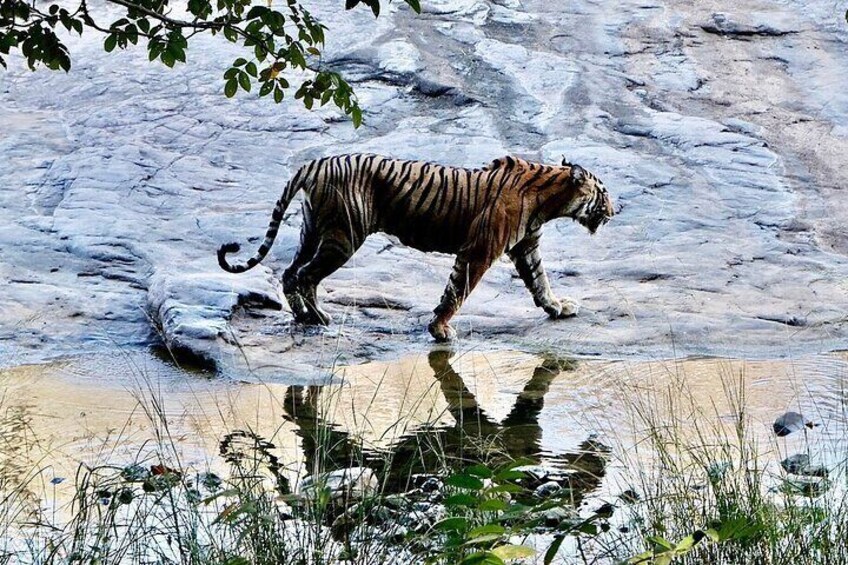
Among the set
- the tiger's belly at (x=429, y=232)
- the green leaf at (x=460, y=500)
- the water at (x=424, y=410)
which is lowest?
the water at (x=424, y=410)

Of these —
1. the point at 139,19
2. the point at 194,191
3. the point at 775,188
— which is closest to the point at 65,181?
the point at 194,191

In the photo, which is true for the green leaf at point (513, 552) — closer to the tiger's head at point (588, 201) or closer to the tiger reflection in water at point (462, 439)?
the tiger reflection in water at point (462, 439)

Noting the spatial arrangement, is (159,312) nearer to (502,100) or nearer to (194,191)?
(194,191)

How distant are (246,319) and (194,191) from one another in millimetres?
2494

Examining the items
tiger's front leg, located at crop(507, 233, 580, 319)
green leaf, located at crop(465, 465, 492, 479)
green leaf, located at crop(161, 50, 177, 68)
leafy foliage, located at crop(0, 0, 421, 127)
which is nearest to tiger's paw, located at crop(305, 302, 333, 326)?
tiger's front leg, located at crop(507, 233, 580, 319)

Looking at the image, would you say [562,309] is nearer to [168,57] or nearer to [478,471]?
[168,57]

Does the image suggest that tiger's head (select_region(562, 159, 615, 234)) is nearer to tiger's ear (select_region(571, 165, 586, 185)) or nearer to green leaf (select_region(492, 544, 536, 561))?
tiger's ear (select_region(571, 165, 586, 185))

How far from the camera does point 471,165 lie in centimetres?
1009

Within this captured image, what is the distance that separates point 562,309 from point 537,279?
233 millimetres

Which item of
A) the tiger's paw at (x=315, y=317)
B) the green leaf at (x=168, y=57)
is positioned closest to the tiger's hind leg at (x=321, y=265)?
the tiger's paw at (x=315, y=317)

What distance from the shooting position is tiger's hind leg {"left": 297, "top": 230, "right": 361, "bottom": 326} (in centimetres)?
731

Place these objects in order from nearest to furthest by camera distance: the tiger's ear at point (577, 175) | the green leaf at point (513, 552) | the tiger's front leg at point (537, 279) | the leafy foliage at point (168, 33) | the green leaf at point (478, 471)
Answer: the green leaf at point (513, 552) < the green leaf at point (478, 471) < the leafy foliage at point (168, 33) < the tiger's ear at point (577, 175) < the tiger's front leg at point (537, 279)

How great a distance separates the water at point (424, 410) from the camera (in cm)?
513

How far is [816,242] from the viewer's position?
356 inches
